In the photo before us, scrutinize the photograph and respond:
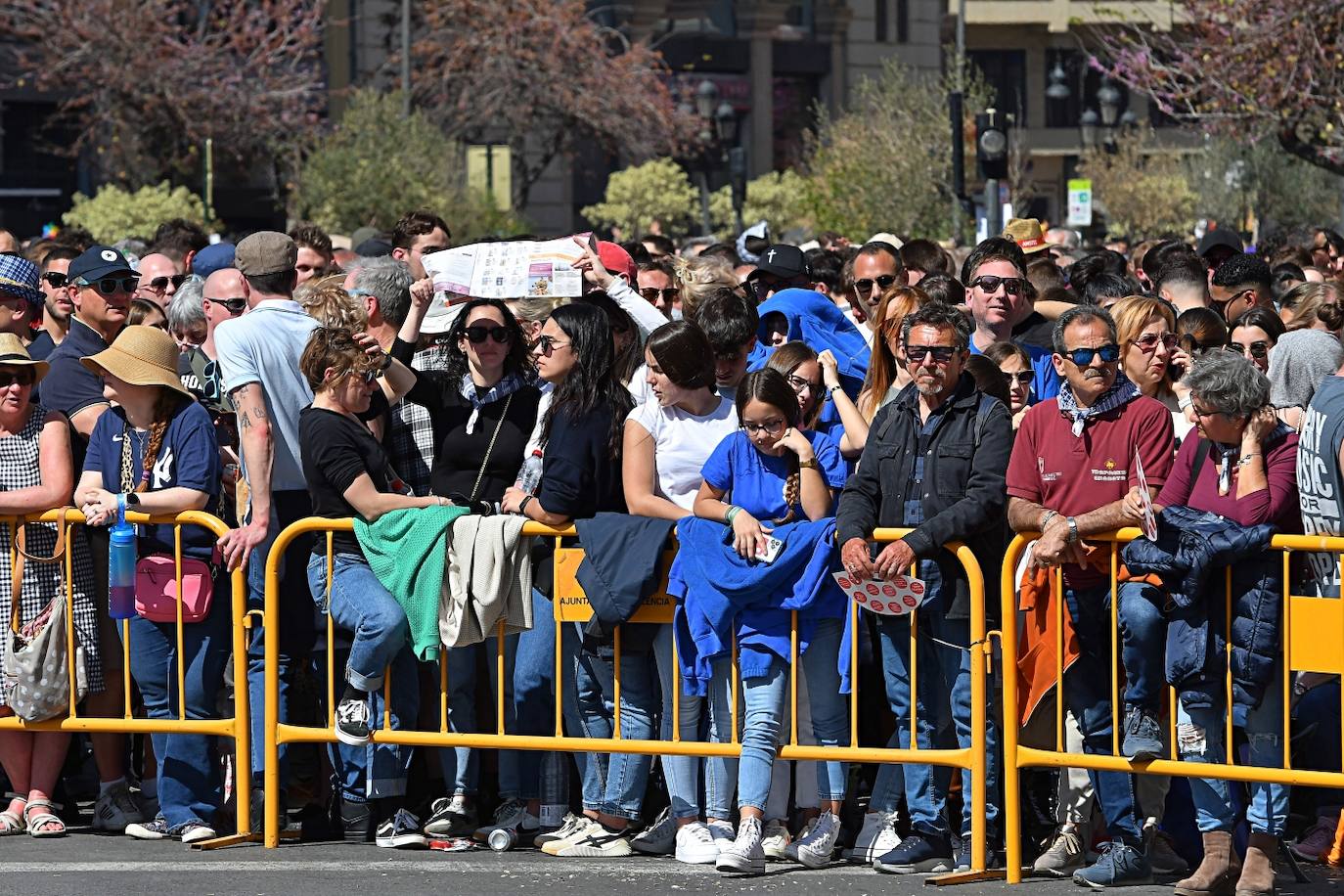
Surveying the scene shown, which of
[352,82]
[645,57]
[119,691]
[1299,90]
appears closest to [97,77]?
[352,82]

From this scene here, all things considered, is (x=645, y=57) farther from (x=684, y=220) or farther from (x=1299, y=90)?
(x=1299, y=90)

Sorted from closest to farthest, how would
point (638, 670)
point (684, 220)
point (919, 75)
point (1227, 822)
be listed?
point (1227, 822)
point (638, 670)
point (684, 220)
point (919, 75)

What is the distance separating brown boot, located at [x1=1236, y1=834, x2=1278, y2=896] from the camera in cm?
679

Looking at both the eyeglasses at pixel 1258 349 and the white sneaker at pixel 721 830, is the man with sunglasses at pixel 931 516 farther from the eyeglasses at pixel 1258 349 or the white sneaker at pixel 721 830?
the eyeglasses at pixel 1258 349

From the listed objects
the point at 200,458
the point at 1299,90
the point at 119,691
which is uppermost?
the point at 1299,90

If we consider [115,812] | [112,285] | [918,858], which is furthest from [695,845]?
[112,285]

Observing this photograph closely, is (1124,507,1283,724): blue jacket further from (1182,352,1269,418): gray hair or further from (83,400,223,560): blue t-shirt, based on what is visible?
(83,400,223,560): blue t-shirt

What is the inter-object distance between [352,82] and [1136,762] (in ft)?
138

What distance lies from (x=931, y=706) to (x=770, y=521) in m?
0.86

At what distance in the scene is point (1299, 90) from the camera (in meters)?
24.1

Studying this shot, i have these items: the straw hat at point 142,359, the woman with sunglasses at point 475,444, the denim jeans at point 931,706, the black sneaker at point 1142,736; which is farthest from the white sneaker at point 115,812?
the black sneaker at point 1142,736

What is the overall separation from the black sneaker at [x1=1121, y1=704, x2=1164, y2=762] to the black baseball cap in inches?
153

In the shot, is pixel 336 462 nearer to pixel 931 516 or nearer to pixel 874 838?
pixel 931 516

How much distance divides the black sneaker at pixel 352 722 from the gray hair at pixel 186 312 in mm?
2592
